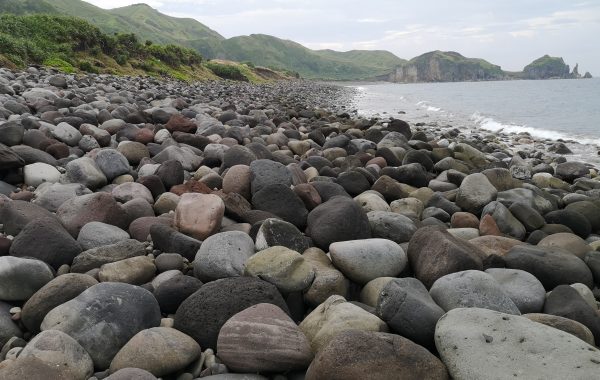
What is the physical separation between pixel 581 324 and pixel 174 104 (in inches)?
450

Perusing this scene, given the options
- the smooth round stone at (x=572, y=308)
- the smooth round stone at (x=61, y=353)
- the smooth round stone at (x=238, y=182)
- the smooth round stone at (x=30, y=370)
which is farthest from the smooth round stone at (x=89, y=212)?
the smooth round stone at (x=572, y=308)

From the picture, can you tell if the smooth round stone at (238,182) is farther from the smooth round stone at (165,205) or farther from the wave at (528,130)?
the wave at (528,130)

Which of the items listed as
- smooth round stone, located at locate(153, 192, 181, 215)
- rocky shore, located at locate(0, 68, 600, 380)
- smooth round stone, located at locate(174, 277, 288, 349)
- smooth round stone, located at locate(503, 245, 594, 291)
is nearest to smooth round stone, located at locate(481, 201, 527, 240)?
rocky shore, located at locate(0, 68, 600, 380)

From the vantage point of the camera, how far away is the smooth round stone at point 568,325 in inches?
117

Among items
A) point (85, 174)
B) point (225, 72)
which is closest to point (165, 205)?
point (85, 174)

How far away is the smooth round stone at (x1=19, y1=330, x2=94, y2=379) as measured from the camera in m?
2.51

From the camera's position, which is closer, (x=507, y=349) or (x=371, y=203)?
(x=507, y=349)

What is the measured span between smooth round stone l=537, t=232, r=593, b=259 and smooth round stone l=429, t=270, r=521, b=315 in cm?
178

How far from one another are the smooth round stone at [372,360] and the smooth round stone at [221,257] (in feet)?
4.11

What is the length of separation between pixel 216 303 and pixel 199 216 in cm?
146

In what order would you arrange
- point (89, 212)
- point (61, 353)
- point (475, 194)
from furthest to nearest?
point (475, 194) < point (89, 212) < point (61, 353)

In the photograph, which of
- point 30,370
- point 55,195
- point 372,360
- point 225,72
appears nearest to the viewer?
point 30,370

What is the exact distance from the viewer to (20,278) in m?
3.16

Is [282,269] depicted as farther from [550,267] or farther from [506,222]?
[506,222]
